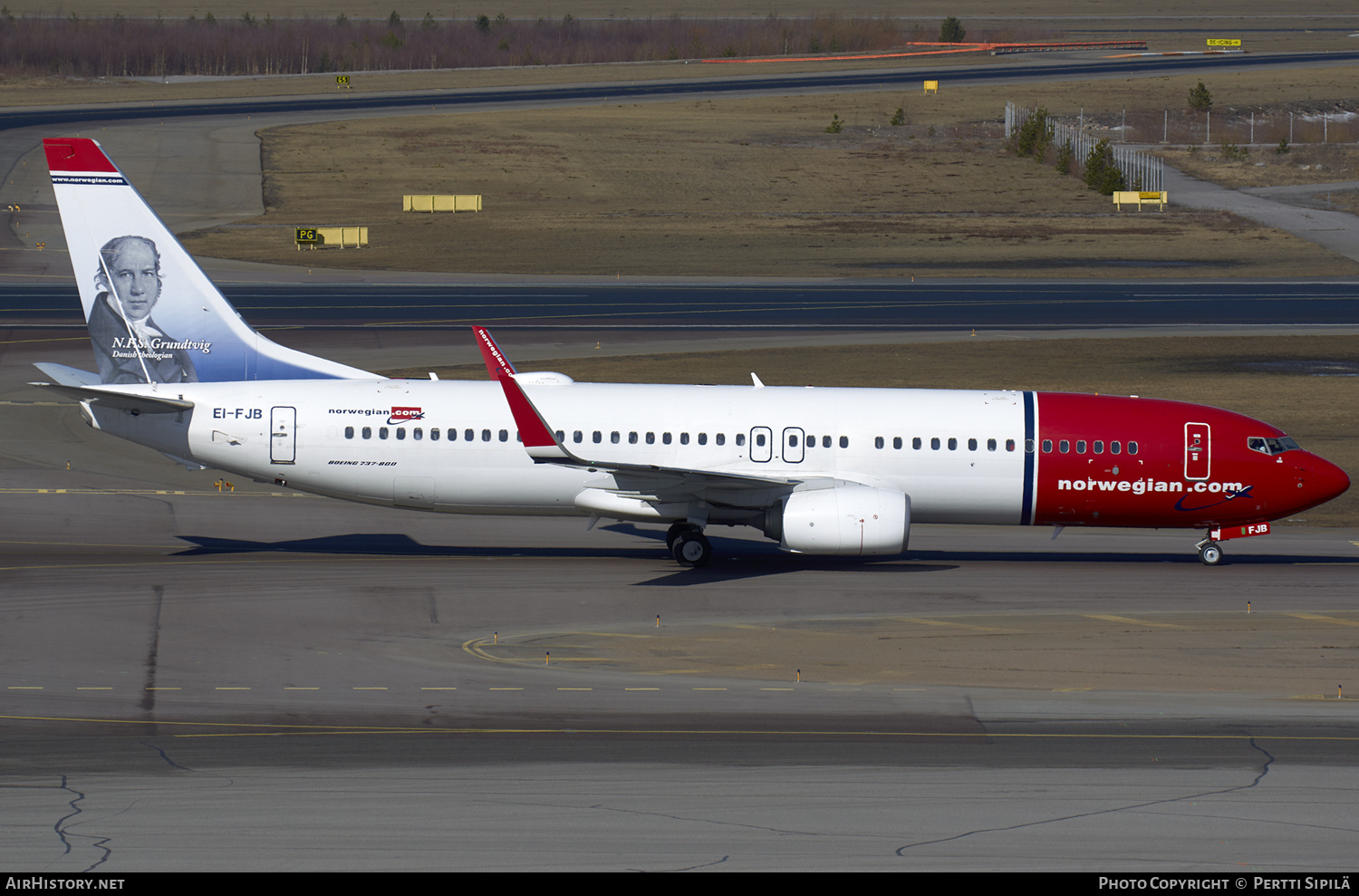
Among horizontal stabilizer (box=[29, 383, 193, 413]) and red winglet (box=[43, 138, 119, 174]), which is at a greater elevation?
red winglet (box=[43, 138, 119, 174])

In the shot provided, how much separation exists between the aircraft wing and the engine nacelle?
1148mm

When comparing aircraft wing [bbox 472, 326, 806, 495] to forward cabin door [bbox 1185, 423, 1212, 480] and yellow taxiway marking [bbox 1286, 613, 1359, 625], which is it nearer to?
forward cabin door [bbox 1185, 423, 1212, 480]

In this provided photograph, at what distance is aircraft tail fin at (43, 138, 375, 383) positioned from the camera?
110ft

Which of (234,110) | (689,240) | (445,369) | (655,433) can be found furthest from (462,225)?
(655,433)

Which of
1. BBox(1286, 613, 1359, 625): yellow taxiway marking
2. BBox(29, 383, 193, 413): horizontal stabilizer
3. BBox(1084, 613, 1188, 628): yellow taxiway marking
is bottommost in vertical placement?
BBox(1286, 613, 1359, 625): yellow taxiway marking

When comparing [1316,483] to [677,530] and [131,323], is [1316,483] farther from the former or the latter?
[131,323]

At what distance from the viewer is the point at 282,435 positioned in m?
33.1

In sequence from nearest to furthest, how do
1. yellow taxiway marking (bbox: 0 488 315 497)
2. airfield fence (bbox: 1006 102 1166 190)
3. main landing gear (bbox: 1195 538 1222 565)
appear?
main landing gear (bbox: 1195 538 1222 565) < yellow taxiway marking (bbox: 0 488 315 497) < airfield fence (bbox: 1006 102 1166 190)

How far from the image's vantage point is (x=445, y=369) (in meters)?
53.8

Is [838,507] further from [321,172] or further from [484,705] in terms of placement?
[321,172]

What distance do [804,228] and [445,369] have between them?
4319 cm

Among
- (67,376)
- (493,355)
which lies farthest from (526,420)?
(67,376)

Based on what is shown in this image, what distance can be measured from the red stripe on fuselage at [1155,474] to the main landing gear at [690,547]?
7573mm

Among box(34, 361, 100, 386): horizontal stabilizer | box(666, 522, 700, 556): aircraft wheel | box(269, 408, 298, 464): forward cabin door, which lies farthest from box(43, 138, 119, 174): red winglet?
box(666, 522, 700, 556): aircraft wheel
